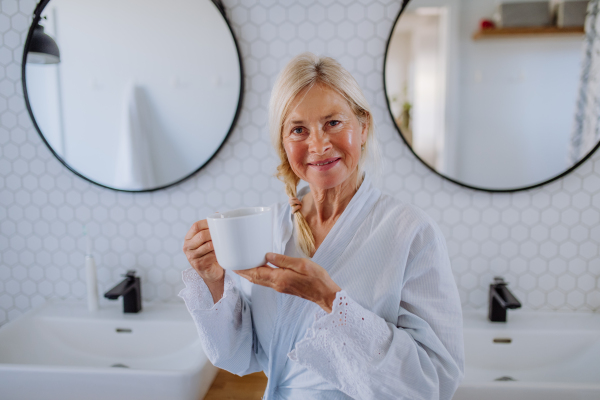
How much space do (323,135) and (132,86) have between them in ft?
2.97

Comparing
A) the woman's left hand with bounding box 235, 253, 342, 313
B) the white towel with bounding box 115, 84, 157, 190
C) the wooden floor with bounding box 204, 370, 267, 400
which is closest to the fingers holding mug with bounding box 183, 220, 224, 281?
the woman's left hand with bounding box 235, 253, 342, 313

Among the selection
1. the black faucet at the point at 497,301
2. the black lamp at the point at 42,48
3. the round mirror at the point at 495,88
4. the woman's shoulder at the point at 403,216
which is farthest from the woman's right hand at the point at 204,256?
the black lamp at the point at 42,48

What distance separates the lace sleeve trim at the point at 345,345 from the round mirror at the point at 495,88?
799 mm

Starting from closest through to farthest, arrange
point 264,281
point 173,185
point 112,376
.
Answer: point 264,281 → point 112,376 → point 173,185

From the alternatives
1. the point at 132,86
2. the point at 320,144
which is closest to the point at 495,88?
the point at 320,144

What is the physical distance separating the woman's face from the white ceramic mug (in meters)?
0.25

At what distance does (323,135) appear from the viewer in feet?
2.66

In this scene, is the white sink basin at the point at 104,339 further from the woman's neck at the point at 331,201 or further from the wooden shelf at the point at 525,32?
the wooden shelf at the point at 525,32

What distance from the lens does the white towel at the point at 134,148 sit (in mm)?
1400

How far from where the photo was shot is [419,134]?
4.28 feet

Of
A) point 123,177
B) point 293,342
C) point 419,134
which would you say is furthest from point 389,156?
point 123,177

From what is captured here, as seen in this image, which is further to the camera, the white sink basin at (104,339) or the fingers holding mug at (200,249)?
the white sink basin at (104,339)

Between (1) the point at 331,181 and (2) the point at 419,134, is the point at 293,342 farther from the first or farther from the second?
(2) the point at 419,134

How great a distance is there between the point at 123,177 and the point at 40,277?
554 mm
